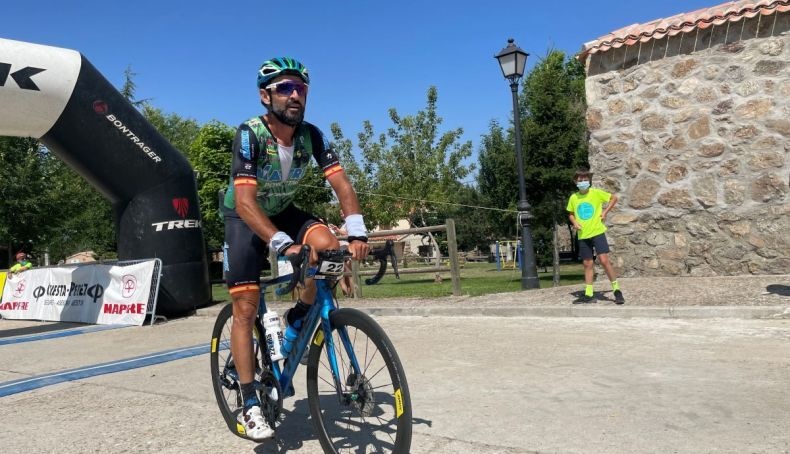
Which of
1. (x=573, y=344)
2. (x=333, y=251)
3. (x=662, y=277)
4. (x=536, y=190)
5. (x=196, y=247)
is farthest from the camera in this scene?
(x=536, y=190)

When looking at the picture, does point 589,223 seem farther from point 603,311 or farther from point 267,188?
point 267,188

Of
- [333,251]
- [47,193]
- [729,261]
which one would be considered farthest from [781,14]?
[47,193]

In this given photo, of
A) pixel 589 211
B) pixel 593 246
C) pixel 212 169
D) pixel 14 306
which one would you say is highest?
pixel 212 169

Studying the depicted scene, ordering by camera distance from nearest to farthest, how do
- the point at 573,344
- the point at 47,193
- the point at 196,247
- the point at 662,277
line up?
the point at 573,344, the point at 662,277, the point at 196,247, the point at 47,193

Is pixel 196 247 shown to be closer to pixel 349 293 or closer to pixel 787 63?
pixel 349 293

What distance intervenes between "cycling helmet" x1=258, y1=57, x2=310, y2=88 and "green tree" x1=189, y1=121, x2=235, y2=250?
31.5 m

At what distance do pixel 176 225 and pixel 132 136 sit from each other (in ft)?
5.94

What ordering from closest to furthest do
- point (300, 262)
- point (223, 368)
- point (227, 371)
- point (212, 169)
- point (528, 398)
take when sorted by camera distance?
point (300, 262), point (227, 371), point (223, 368), point (528, 398), point (212, 169)

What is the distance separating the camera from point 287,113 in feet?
10.3

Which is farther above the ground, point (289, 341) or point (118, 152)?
point (118, 152)

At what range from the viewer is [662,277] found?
1009 centimetres

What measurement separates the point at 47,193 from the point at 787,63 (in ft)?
88.7

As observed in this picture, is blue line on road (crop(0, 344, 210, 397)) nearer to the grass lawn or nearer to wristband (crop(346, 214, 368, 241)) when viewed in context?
wristband (crop(346, 214, 368, 241))

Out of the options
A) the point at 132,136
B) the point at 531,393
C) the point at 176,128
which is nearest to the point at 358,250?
the point at 531,393
